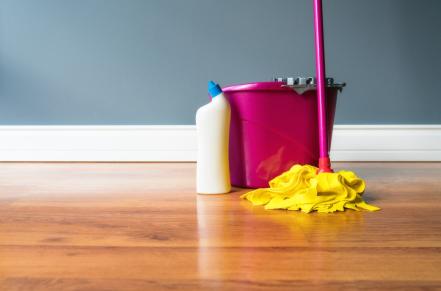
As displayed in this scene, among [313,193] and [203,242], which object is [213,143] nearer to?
[313,193]

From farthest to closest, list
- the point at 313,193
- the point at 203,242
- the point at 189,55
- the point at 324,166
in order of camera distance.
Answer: the point at 189,55, the point at 324,166, the point at 313,193, the point at 203,242

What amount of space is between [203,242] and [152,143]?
3.87 ft

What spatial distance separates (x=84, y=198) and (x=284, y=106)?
554mm

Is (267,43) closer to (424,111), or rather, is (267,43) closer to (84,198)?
(424,111)

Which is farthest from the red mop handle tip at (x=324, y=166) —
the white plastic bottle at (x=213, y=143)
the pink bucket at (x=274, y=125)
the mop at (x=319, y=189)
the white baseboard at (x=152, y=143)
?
the white baseboard at (x=152, y=143)

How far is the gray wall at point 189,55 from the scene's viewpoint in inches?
71.2

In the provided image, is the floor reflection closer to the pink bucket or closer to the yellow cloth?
the yellow cloth

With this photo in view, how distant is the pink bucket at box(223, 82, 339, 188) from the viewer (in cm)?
117

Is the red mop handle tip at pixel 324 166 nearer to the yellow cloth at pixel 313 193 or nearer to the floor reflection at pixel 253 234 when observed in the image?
the yellow cloth at pixel 313 193

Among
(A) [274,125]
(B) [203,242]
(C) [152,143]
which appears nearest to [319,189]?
(A) [274,125]

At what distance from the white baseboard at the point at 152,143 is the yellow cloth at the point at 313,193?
2.69 ft

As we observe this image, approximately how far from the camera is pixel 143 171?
64.5 inches

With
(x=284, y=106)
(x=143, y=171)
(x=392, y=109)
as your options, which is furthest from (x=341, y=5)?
(x=143, y=171)

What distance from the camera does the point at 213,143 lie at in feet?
3.84
